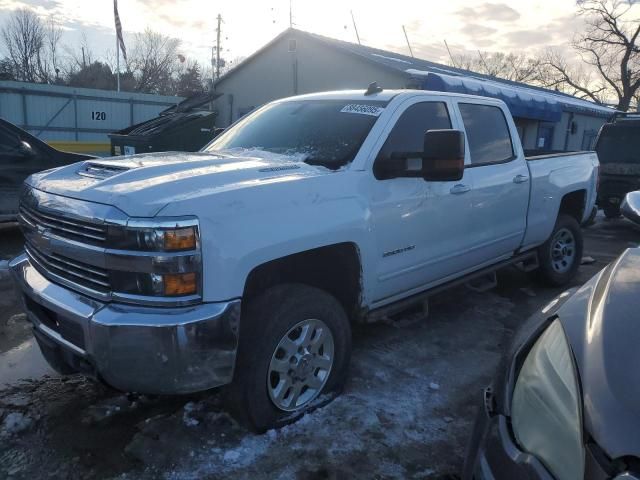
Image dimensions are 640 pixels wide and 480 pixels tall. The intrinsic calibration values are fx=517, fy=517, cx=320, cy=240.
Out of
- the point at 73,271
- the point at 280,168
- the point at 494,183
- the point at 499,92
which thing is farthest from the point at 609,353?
the point at 499,92

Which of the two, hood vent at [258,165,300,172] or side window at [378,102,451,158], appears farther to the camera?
side window at [378,102,451,158]

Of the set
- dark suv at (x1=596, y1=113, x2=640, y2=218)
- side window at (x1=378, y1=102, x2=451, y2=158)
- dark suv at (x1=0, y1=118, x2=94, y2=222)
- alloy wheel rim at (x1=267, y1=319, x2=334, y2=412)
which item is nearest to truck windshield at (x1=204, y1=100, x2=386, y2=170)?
side window at (x1=378, y1=102, x2=451, y2=158)

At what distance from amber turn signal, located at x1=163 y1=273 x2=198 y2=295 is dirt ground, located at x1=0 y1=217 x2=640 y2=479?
0.93 meters

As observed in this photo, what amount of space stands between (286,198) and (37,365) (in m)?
2.32

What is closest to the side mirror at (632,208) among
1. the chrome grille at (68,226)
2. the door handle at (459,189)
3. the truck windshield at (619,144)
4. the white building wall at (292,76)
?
the door handle at (459,189)

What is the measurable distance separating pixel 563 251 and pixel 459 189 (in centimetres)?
254

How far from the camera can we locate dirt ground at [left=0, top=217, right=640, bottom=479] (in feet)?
8.52

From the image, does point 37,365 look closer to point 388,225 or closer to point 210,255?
point 210,255

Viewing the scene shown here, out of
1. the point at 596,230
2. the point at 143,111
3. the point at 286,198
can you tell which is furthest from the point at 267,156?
the point at 143,111

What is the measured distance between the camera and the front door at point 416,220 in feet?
10.7

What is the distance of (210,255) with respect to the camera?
2.35 meters

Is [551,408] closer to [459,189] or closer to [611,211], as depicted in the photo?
[459,189]

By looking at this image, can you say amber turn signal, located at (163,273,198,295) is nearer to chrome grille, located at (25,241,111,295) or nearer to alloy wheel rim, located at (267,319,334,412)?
chrome grille, located at (25,241,111,295)

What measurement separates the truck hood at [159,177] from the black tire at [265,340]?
2.04 ft
